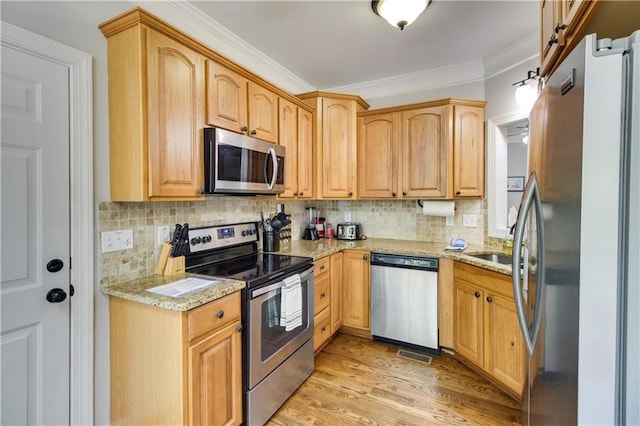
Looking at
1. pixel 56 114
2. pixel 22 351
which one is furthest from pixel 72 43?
pixel 22 351

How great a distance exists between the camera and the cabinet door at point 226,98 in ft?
6.11

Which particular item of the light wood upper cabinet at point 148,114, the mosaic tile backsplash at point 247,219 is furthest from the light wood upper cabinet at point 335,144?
the light wood upper cabinet at point 148,114

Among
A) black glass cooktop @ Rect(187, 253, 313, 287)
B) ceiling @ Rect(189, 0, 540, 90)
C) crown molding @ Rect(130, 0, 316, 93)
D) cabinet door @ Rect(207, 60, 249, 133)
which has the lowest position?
black glass cooktop @ Rect(187, 253, 313, 287)

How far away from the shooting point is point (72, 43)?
58.5 inches

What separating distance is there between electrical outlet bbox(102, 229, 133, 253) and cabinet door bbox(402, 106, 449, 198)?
243cm

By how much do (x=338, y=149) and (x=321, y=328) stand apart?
71.0 inches

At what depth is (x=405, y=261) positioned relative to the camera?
8.93 ft

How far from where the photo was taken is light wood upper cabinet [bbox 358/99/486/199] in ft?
9.29

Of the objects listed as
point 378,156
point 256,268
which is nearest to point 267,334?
point 256,268

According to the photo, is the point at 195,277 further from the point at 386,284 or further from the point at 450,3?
the point at 450,3

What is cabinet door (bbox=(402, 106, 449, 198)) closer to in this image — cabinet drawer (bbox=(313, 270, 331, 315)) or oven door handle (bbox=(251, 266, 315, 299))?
cabinet drawer (bbox=(313, 270, 331, 315))

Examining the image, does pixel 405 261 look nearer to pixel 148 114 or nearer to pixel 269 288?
pixel 269 288

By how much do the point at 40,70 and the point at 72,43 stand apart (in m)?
0.23

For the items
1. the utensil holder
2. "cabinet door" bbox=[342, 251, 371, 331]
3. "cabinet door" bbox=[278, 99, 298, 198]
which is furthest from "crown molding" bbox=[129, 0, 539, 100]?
"cabinet door" bbox=[342, 251, 371, 331]
